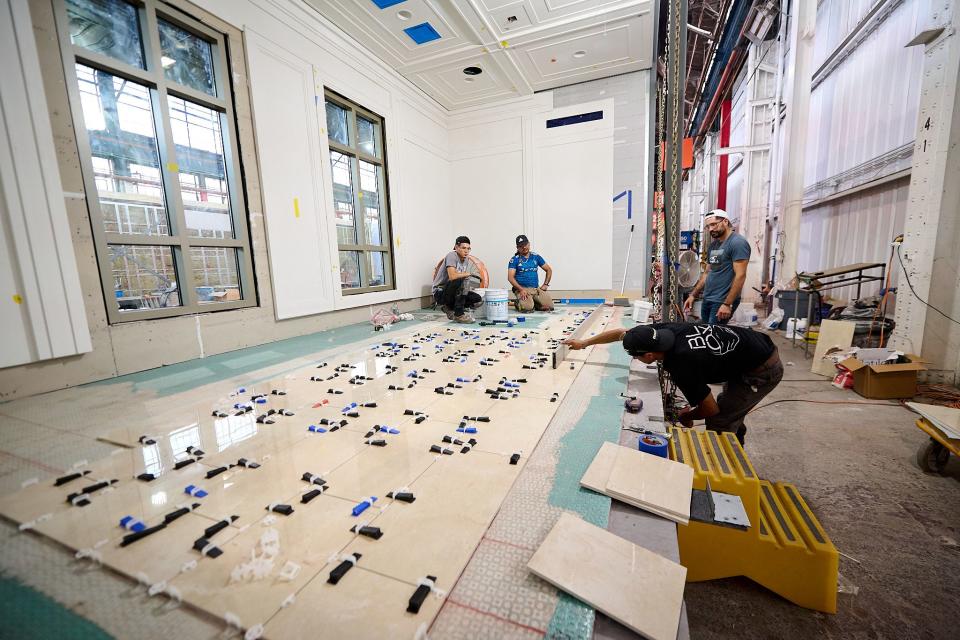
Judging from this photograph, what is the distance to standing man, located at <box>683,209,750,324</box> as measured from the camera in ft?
10.9

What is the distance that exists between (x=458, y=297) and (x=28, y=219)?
3.75 m

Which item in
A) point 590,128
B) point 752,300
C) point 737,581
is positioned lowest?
point 737,581

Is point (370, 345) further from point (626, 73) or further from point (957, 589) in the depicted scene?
point (626, 73)

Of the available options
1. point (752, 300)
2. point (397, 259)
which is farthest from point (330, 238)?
point (752, 300)

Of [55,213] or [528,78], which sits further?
[528,78]

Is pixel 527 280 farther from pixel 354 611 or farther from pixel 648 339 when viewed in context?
pixel 354 611

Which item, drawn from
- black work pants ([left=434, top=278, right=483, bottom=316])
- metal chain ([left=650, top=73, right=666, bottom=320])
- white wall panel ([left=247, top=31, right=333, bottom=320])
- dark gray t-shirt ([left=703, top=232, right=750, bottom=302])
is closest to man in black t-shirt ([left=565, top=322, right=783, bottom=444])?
metal chain ([left=650, top=73, right=666, bottom=320])

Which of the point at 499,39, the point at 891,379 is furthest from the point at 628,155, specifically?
the point at 891,379

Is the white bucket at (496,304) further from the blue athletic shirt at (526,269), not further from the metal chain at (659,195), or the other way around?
the metal chain at (659,195)

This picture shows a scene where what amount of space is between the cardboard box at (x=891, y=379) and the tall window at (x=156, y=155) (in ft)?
18.9

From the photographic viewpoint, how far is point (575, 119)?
22.2 feet

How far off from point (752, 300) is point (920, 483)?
6011 mm

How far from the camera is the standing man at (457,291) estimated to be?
5.09 meters

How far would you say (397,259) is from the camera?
6.11 metres
